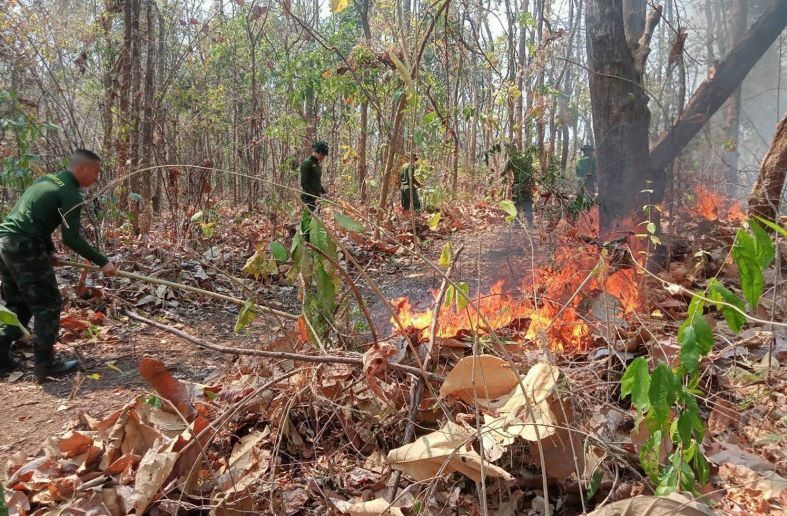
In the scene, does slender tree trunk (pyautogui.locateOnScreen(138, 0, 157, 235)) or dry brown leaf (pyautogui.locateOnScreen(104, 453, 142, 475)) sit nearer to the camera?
dry brown leaf (pyautogui.locateOnScreen(104, 453, 142, 475))

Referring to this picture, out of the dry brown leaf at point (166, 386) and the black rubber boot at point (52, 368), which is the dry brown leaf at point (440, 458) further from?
the black rubber boot at point (52, 368)

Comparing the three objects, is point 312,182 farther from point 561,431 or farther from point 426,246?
point 561,431

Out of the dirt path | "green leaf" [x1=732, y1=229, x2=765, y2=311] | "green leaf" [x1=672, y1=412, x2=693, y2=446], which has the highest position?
"green leaf" [x1=732, y1=229, x2=765, y2=311]

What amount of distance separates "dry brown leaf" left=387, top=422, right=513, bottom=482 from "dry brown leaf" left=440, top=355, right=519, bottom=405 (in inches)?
7.7

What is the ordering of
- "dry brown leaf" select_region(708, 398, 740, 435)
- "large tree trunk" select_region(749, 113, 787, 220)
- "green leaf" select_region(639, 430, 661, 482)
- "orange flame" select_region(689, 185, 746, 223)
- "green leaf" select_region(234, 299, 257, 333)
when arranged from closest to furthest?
1. "green leaf" select_region(639, 430, 661, 482)
2. "dry brown leaf" select_region(708, 398, 740, 435)
3. "green leaf" select_region(234, 299, 257, 333)
4. "large tree trunk" select_region(749, 113, 787, 220)
5. "orange flame" select_region(689, 185, 746, 223)

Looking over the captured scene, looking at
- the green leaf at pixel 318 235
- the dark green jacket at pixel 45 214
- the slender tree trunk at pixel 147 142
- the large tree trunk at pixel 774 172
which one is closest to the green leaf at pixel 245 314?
the green leaf at pixel 318 235

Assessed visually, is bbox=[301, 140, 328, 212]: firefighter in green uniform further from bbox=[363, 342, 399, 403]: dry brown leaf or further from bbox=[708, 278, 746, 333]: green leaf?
bbox=[708, 278, 746, 333]: green leaf

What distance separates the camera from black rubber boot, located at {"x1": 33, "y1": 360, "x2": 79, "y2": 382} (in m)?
3.77

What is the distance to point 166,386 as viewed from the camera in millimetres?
2410

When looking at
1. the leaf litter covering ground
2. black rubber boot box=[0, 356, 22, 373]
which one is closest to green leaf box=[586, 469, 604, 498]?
the leaf litter covering ground

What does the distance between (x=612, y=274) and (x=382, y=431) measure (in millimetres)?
2327

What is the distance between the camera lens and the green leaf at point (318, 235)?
2340mm

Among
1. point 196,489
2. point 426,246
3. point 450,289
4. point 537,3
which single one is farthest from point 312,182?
point 537,3

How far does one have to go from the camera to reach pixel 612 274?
151 inches
